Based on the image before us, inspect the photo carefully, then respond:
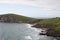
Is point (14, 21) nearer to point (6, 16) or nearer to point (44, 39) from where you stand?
point (6, 16)

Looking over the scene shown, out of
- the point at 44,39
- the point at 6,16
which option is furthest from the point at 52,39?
the point at 6,16

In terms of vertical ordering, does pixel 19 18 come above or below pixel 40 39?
below

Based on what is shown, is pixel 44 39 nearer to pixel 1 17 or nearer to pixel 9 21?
pixel 1 17

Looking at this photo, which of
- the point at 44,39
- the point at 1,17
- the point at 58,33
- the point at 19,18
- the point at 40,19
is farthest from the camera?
the point at 19,18

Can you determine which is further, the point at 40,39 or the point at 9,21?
the point at 9,21

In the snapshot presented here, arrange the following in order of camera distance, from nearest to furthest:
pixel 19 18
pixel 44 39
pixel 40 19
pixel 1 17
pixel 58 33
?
pixel 44 39, pixel 58 33, pixel 40 19, pixel 1 17, pixel 19 18

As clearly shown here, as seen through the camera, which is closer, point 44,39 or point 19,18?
point 44,39

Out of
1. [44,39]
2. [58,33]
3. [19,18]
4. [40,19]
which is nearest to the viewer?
[44,39]

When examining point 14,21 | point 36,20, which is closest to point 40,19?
point 36,20

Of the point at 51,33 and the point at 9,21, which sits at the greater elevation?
the point at 51,33
